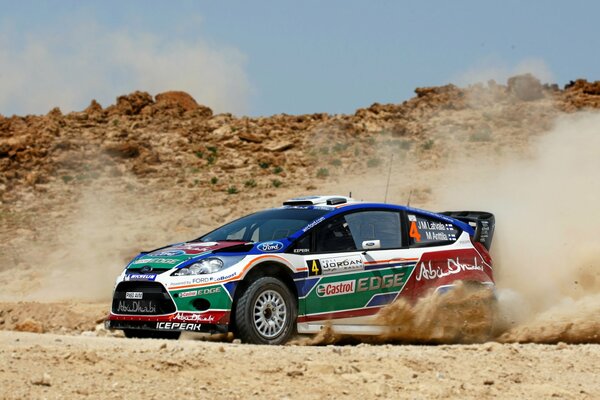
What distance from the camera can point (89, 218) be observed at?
28844mm

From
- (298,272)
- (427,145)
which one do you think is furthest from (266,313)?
(427,145)

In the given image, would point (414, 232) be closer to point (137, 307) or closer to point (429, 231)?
point (429, 231)

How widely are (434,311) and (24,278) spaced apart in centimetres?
1393

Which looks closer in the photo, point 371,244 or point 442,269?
point 371,244

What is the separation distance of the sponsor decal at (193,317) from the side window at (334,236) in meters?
1.35

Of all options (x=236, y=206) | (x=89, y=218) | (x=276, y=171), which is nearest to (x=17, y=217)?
(x=89, y=218)

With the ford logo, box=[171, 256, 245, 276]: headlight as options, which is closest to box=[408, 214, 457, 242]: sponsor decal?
the ford logo

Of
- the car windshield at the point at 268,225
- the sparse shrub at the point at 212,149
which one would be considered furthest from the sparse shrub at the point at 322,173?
the car windshield at the point at 268,225

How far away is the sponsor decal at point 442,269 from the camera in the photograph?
10977mm

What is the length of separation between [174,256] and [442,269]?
9.61 feet

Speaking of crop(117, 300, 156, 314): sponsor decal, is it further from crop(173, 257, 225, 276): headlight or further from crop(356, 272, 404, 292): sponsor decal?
crop(356, 272, 404, 292): sponsor decal

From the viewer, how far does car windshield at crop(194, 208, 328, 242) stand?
34.5ft

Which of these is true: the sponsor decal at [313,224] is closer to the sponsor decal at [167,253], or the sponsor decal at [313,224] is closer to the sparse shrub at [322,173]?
the sponsor decal at [167,253]

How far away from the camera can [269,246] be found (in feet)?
32.7
